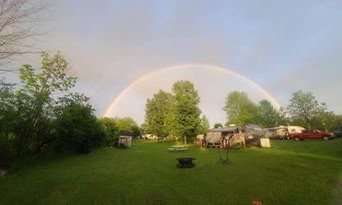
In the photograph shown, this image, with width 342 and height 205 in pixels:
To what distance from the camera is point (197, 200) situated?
1116 centimetres

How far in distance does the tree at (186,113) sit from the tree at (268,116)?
47988mm

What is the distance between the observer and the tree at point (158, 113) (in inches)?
3061

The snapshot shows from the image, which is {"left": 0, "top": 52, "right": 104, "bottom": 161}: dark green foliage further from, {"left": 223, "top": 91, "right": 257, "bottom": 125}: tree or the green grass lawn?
{"left": 223, "top": 91, "right": 257, "bottom": 125}: tree

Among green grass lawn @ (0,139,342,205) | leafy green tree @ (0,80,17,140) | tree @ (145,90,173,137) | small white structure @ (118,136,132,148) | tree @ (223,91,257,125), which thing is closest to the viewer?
green grass lawn @ (0,139,342,205)

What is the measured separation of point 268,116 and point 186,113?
54.7 metres

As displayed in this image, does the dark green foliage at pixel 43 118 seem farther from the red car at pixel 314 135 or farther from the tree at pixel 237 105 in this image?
the tree at pixel 237 105

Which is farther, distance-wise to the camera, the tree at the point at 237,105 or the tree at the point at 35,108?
the tree at the point at 237,105

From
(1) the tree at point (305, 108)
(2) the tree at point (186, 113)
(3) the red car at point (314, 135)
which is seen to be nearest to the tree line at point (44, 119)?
(2) the tree at point (186, 113)

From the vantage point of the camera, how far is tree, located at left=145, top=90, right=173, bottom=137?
77750mm

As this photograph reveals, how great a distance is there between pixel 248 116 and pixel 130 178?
223ft

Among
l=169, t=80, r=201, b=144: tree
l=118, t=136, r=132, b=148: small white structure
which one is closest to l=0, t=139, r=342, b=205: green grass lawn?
l=118, t=136, r=132, b=148: small white structure

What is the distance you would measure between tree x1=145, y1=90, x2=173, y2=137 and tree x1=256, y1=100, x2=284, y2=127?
35437 mm

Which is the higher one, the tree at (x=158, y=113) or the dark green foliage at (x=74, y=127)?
the tree at (x=158, y=113)

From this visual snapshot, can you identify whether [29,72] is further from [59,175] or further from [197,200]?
[197,200]
